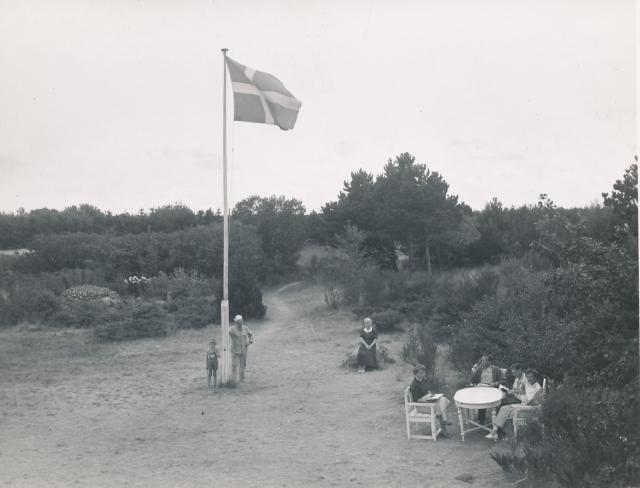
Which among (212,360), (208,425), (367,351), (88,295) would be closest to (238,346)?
(212,360)

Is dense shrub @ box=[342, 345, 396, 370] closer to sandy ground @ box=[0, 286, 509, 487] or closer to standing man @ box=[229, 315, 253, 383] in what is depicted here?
sandy ground @ box=[0, 286, 509, 487]

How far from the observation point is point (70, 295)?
2542 cm

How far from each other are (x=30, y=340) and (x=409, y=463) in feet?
49.5

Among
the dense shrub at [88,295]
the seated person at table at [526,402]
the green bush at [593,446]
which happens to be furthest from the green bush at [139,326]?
the green bush at [593,446]

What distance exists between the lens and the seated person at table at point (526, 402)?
9078mm

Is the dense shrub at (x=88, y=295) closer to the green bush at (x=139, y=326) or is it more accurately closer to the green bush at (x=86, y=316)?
the green bush at (x=86, y=316)

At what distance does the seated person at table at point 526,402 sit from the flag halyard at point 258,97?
700cm

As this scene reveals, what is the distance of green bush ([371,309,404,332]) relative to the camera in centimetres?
Result: 1986

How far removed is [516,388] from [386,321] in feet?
33.6

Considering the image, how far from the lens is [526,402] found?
9156 mm

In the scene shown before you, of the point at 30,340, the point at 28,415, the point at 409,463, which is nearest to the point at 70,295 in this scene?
the point at 30,340

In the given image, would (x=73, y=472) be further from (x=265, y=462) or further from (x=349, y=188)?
(x=349, y=188)

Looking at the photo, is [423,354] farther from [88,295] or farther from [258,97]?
[88,295]

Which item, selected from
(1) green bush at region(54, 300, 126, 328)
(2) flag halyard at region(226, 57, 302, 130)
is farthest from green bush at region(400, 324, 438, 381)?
(1) green bush at region(54, 300, 126, 328)
